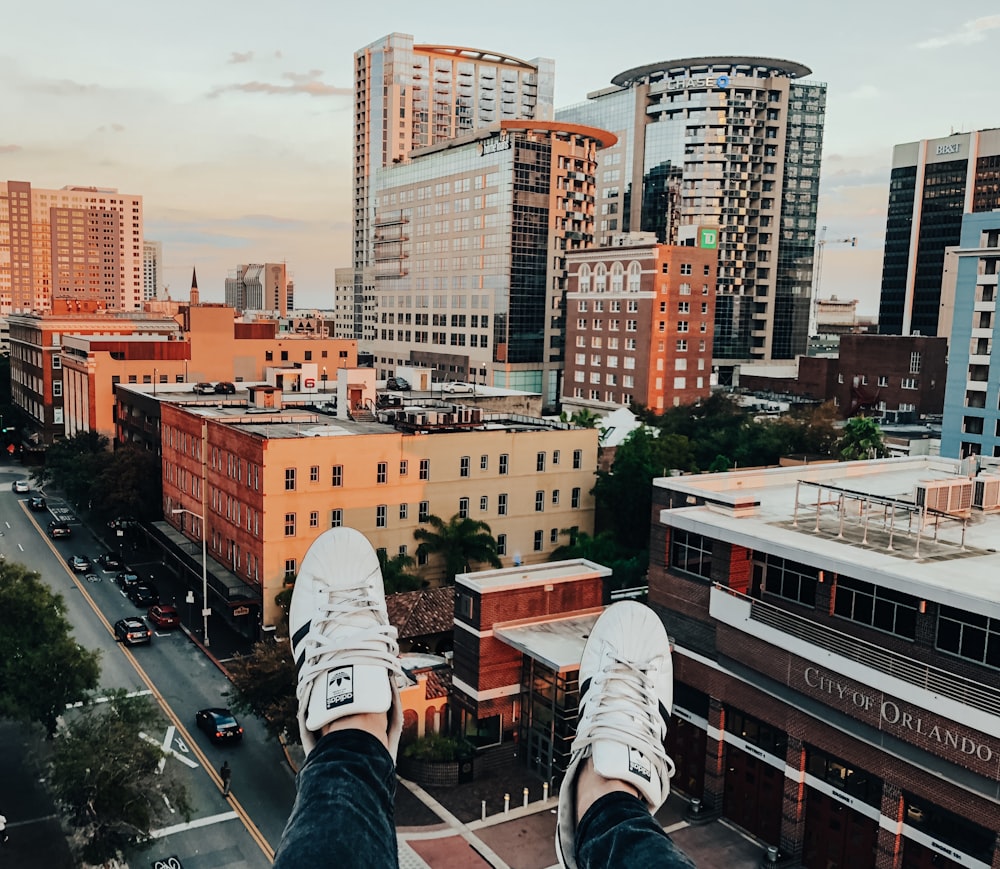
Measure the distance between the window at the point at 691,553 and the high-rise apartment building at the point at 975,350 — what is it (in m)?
47.9

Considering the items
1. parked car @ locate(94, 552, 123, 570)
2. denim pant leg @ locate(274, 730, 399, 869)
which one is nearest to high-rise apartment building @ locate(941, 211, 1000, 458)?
parked car @ locate(94, 552, 123, 570)

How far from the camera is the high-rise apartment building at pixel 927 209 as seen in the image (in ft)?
472

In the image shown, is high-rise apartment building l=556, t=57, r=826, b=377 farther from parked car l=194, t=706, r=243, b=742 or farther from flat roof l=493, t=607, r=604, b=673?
parked car l=194, t=706, r=243, b=742

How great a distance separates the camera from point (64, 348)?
289ft

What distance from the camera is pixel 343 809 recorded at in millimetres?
6363

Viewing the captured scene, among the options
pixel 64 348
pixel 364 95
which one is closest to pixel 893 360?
pixel 64 348

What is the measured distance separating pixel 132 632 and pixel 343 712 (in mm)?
37326

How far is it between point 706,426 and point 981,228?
25.6 meters

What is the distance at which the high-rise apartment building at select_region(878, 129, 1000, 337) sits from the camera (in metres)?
144

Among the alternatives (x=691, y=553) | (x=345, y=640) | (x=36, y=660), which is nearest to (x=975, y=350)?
(x=691, y=553)

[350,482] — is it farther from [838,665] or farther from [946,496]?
[838,665]

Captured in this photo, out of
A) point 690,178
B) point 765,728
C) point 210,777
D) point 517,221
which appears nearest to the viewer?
point 765,728

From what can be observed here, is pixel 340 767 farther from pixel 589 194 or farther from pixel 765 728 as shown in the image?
pixel 589 194

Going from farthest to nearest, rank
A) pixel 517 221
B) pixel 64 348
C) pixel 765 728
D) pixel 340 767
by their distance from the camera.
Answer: pixel 517 221 < pixel 64 348 < pixel 765 728 < pixel 340 767
